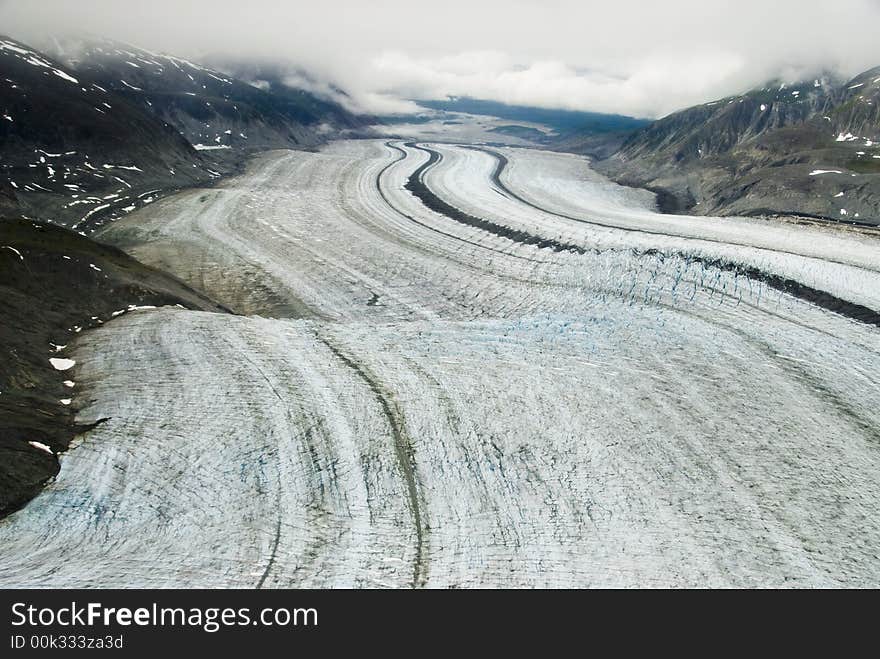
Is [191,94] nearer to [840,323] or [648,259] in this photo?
[648,259]

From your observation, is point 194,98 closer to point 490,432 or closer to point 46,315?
point 46,315

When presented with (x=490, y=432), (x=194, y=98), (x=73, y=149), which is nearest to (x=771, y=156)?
(x=490, y=432)

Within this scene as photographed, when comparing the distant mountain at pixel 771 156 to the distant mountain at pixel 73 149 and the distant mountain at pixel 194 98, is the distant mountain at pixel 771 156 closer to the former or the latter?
the distant mountain at pixel 73 149

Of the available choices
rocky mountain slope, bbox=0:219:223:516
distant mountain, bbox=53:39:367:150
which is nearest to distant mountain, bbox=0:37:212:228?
rocky mountain slope, bbox=0:219:223:516

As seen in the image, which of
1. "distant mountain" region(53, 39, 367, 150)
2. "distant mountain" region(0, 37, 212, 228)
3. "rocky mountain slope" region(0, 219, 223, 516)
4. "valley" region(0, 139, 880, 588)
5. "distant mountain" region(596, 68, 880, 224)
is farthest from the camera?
"distant mountain" region(53, 39, 367, 150)

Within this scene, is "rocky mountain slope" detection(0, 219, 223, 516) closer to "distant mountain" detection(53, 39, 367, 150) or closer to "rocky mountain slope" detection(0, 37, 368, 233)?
"rocky mountain slope" detection(0, 37, 368, 233)

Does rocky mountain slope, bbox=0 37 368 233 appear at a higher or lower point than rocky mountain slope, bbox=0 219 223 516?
higher

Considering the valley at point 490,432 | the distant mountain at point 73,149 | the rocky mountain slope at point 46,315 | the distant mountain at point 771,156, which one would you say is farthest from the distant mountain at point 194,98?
the valley at point 490,432
